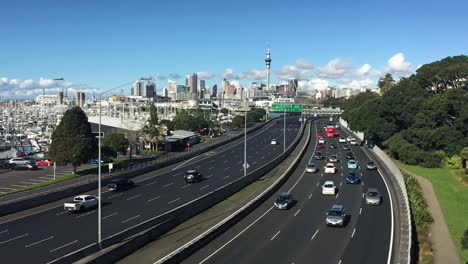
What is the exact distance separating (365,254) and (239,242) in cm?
763

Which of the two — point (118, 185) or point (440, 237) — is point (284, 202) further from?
point (118, 185)

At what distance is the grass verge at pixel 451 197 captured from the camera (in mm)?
39906

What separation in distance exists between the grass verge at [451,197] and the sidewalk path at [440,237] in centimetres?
40

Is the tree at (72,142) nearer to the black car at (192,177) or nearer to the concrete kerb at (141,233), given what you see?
the black car at (192,177)

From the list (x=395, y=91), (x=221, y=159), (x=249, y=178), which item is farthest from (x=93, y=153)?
(x=395, y=91)

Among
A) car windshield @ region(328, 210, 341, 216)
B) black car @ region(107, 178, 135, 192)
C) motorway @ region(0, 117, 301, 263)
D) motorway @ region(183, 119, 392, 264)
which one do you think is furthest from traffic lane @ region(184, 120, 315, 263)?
black car @ region(107, 178, 135, 192)

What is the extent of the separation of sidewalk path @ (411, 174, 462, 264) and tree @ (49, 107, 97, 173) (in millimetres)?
38679

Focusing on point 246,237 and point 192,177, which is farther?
point 192,177

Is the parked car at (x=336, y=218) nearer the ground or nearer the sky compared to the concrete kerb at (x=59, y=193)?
nearer the sky

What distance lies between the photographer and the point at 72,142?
5803 cm

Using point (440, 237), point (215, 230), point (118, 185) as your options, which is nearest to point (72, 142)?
point (118, 185)

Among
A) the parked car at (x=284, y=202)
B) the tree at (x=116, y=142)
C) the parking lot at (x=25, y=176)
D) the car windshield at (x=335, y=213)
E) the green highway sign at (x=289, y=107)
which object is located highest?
the green highway sign at (x=289, y=107)

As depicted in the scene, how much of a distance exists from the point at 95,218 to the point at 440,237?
26.4 m

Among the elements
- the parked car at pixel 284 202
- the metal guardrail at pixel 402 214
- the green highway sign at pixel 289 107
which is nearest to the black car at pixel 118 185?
the parked car at pixel 284 202
